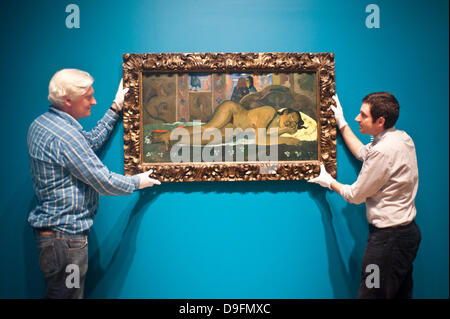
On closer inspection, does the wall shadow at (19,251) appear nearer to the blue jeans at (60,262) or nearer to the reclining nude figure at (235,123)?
the blue jeans at (60,262)

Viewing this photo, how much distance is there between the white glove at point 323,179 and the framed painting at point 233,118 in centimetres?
3

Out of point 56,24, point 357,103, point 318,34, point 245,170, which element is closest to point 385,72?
point 357,103

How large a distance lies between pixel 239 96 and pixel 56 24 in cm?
119

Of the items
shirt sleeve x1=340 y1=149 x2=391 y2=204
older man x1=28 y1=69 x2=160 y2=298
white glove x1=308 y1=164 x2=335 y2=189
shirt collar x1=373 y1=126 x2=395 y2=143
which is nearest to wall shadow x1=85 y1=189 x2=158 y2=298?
older man x1=28 y1=69 x2=160 y2=298

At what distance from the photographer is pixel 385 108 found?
1.36 metres

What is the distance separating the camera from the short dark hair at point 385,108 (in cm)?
136

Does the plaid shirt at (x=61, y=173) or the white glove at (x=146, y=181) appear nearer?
the plaid shirt at (x=61, y=173)

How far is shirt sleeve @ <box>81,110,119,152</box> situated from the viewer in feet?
5.02

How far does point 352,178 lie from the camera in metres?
1.64

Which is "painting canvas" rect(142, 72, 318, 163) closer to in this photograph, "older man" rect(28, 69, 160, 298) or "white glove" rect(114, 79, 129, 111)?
"white glove" rect(114, 79, 129, 111)

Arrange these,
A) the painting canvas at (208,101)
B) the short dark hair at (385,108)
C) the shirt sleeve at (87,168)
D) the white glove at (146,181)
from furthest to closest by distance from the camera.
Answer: the painting canvas at (208,101) < the white glove at (146,181) < the short dark hair at (385,108) < the shirt sleeve at (87,168)

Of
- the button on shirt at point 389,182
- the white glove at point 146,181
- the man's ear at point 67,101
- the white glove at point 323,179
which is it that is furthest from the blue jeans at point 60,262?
the button on shirt at point 389,182

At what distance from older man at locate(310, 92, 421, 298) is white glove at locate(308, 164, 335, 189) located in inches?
5.5

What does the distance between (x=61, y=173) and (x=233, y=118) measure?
0.95 meters
